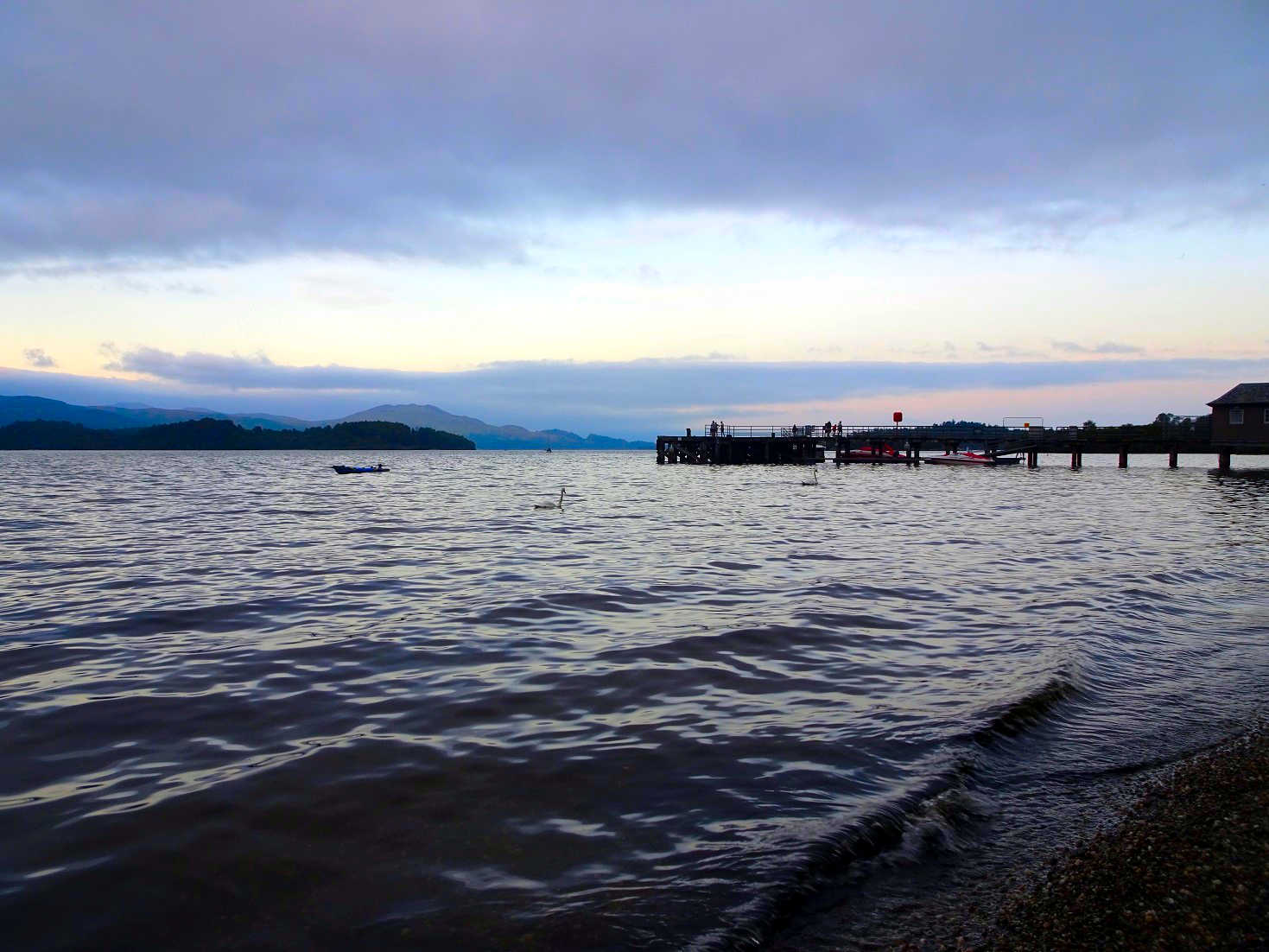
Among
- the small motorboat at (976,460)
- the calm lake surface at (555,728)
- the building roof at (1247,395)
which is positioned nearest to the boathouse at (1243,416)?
the building roof at (1247,395)

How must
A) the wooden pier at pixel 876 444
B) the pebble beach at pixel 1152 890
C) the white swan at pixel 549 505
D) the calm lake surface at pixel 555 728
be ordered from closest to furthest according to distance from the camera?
the pebble beach at pixel 1152 890
the calm lake surface at pixel 555 728
the white swan at pixel 549 505
the wooden pier at pixel 876 444

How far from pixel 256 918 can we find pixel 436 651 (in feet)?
19.3

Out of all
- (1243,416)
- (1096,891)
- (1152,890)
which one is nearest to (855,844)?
(1096,891)

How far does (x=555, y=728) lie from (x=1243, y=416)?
7419 cm

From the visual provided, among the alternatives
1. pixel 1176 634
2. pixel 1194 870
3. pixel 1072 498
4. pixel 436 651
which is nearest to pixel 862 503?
pixel 1072 498

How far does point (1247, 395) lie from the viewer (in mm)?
63062

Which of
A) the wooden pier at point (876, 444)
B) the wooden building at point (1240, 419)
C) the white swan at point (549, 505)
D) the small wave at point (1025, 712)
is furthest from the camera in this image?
the wooden pier at point (876, 444)

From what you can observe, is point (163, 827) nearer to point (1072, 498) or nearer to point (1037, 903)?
point (1037, 903)

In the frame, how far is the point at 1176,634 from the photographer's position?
448 inches

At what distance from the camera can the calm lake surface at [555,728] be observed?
15.9ft

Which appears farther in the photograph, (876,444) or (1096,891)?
(876,444)

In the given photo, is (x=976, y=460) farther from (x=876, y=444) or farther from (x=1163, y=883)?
(x=1163, y=883)

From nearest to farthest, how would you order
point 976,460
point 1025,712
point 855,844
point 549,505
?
point 855,844 < point 1025,712 < point 549,505 < point 976,460

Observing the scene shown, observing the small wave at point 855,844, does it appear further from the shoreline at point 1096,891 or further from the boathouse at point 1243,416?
the boathouse at point 1243,416
